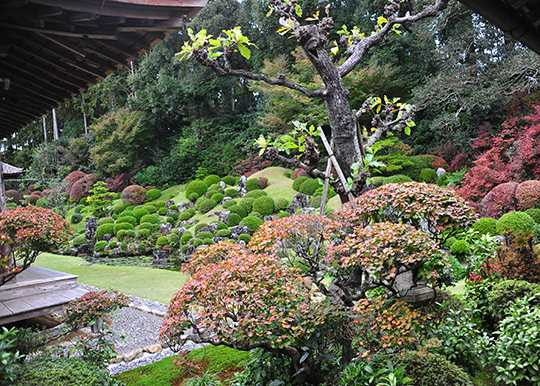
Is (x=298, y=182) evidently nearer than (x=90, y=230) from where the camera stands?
Yes

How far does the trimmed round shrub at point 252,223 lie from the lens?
11.8m

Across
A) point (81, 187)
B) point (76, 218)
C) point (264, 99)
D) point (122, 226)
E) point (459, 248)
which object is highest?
point (264, 99)

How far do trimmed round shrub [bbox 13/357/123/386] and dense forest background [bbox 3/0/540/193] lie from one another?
8.25m

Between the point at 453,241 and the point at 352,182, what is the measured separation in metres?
5.43

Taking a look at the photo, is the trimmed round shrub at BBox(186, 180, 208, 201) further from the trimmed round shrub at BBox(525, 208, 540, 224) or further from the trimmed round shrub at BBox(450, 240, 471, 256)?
the trimmed round shrub at BBox(525, 208, 540, 224)

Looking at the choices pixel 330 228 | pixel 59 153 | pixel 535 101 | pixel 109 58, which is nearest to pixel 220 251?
pixel 330 228

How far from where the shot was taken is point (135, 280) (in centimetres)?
795

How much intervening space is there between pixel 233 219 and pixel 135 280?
5.05m

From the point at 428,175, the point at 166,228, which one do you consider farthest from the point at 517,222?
the point at 166,228

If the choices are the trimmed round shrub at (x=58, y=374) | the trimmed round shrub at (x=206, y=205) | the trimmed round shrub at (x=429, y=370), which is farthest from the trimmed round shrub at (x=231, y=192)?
the trimmed round shrub at (x=429, y=370)

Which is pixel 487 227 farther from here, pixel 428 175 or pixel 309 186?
pixel 309 186

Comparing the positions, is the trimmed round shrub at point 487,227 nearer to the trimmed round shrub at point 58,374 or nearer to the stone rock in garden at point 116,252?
the trimmed round shrub at point 58,374

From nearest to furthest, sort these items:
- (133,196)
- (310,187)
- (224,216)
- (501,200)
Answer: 1. (501,200)
2. (224,216)
3. (310,187)
4. (133,196)

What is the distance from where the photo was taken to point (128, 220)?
1496 centimetres
